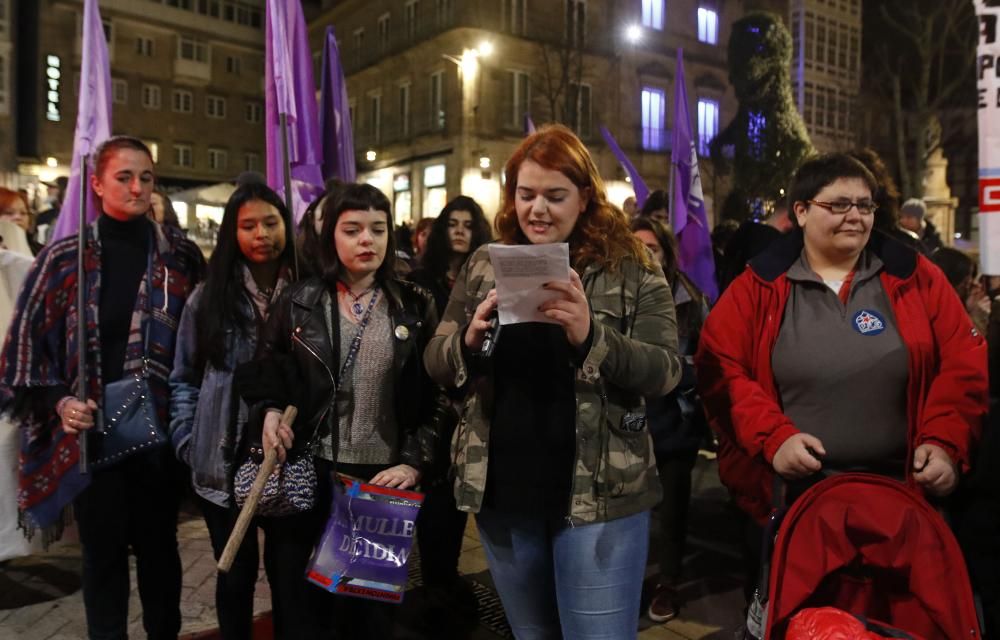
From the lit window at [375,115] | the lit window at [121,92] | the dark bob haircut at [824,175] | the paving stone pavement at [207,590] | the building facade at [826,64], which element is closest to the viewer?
the dark bob haircut at [824,175]

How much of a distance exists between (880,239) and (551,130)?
133 centimetres

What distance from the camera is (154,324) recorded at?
3459 mm

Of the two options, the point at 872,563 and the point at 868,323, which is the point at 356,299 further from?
→ the point at 872,563

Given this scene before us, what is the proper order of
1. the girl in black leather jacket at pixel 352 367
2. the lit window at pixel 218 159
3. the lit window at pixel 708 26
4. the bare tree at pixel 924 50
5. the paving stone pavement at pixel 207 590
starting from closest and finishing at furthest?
the girl in black leather jacket at pixel 352 367 → the paving stone pavement at pixel 207 590 → the bare tree at pixel 924 50 → the lit window at pixel 708 26 → the lit window at pixel 218 159

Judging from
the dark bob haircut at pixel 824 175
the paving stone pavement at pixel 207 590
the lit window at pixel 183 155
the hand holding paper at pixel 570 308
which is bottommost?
the paving stone pavement at pixel 207 590

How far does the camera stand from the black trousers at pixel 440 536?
4312mm

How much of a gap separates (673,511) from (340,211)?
2.51 meters

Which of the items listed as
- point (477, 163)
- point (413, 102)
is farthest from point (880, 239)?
point (413, 102)

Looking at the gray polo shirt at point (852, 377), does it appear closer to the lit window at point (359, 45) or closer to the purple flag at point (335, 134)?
the purple flag at point (335, 134)

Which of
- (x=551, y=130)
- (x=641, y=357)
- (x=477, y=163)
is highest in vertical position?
(x=477, y=163)

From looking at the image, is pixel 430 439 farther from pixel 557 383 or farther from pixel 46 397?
pixel 46 397

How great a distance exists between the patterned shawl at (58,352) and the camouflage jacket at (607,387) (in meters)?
1.56

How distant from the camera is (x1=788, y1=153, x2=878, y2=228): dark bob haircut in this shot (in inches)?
111

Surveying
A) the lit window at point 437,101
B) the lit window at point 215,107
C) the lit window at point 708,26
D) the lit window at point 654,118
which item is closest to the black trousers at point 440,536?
the lit window at point 437,101
